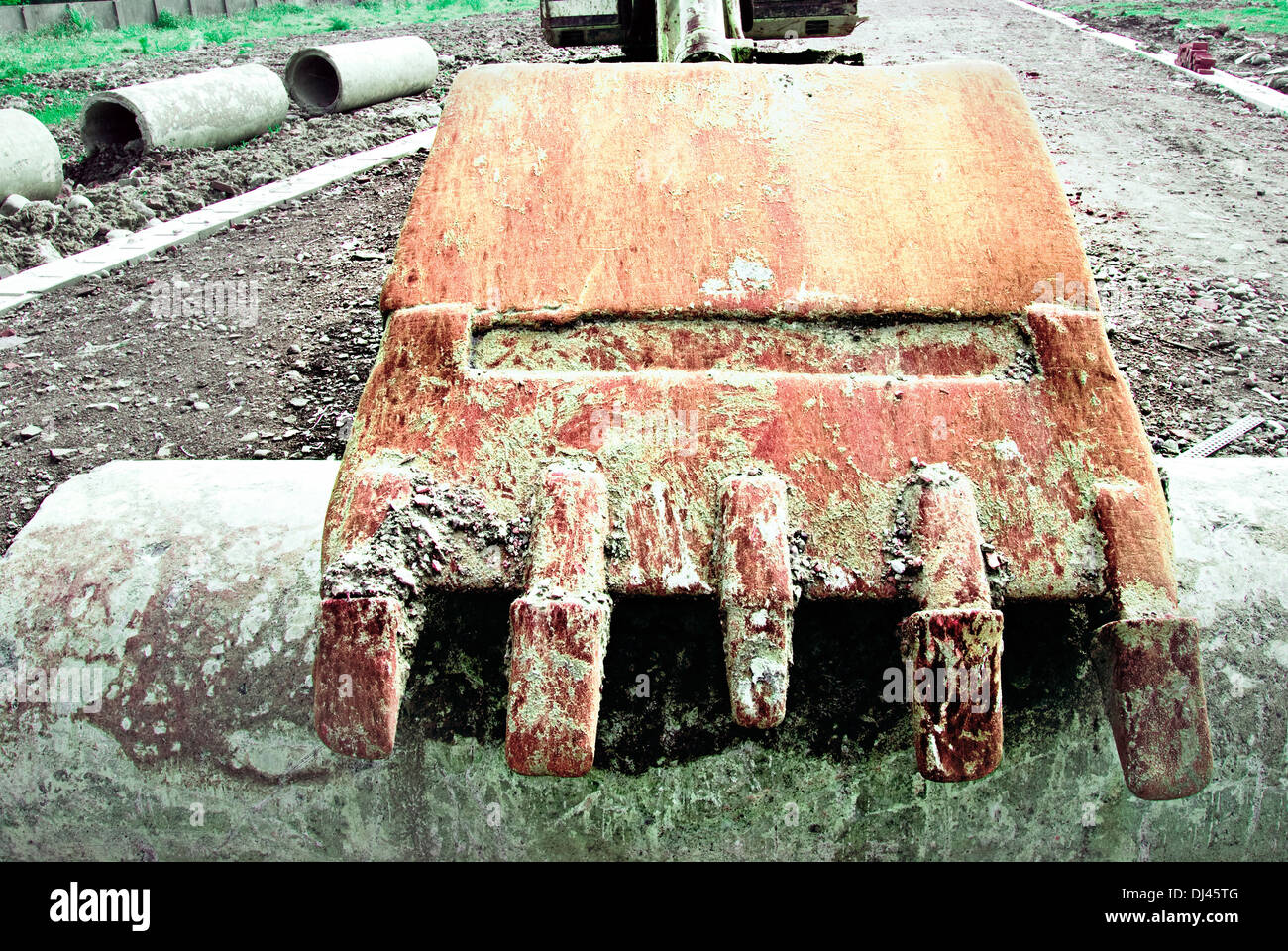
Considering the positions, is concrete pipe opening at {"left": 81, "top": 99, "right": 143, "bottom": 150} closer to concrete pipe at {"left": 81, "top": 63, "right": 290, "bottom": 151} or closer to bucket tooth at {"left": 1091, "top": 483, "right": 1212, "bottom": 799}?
concrete pipe at {"left": 81, "top": 63, "right": 290, "bottom": 151}

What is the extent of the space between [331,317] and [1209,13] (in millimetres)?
16219

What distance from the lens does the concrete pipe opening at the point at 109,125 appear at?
7.45 m

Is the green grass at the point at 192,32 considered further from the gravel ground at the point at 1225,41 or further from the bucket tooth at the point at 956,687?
the bucket tooth at the point at 956,687

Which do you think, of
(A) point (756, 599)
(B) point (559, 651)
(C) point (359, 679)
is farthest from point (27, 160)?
(A) point (756, 599)

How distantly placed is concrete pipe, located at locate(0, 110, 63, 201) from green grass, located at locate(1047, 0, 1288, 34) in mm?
14442

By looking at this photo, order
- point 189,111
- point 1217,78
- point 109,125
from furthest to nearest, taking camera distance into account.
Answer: point 1217,78 → point 109,125 → point 189,111

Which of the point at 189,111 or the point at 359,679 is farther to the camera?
the point at 189,111

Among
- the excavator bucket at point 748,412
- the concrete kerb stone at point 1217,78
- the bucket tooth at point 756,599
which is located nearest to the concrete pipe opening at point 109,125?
the excavator bucket at point 748,412

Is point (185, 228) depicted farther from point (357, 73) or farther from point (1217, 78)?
point (1217, 78)

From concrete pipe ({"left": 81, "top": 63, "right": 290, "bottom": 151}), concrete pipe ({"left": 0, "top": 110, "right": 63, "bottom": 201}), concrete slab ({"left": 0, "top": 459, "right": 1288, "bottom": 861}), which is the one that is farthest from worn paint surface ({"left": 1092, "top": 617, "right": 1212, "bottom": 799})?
concrete pipe ({"left": 81, "top": 63, "right": 290, "bottom": 151})

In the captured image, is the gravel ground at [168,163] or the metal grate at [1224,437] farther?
the gravel ground at [168,163]

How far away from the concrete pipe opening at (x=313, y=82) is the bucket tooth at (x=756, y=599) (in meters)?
9.20

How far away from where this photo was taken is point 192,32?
14.4 m

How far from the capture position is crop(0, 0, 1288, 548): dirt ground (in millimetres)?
3367
